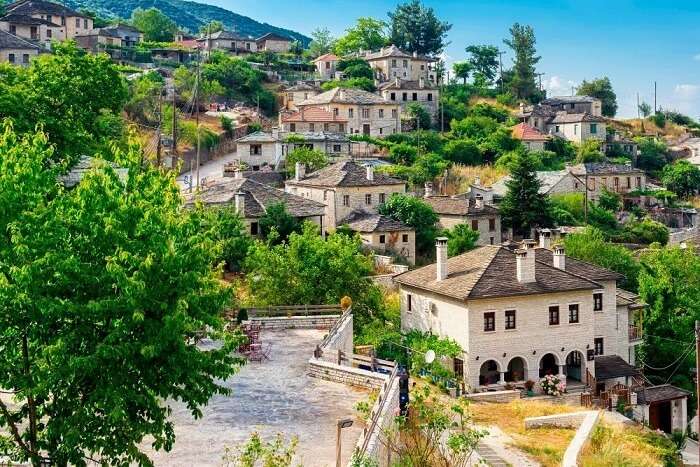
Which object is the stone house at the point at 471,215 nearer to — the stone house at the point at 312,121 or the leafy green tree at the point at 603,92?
the stone house at the point at 312,121

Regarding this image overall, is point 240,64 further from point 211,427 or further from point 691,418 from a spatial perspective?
point 211,427

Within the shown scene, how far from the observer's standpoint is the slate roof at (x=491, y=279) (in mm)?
37719

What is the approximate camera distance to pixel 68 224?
15375 mm

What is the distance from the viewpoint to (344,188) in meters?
58.3

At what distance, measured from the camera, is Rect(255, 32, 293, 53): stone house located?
4769 inches

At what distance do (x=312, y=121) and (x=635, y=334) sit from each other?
4151 centimetres

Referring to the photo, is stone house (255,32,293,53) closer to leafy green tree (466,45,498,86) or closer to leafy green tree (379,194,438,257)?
leafy green tree (466,45,498,86)

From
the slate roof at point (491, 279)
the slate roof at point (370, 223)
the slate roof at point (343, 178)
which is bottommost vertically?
the slate roof at point (491, 279)

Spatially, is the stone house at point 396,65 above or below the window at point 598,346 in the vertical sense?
above

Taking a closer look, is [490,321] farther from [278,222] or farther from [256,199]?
[256,199]

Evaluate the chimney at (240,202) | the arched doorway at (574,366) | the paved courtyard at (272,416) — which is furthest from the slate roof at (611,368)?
the chimney at (240,202)

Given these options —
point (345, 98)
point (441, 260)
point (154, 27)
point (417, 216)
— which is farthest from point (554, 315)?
point (154, 27)

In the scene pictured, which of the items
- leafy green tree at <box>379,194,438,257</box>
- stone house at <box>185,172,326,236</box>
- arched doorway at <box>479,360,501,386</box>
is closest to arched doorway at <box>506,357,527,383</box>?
arched doorway at <box>479,360,501,386</box>

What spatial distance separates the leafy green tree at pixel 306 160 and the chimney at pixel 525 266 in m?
31.5
